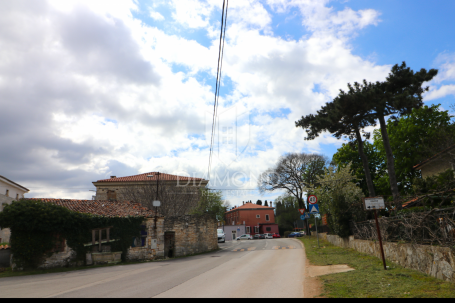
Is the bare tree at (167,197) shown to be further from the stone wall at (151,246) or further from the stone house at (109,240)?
the stone wall at (151,246)

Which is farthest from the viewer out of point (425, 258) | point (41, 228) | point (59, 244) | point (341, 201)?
point (341, 201)

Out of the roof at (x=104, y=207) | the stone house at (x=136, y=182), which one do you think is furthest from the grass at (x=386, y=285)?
the stone house at (x=136, y=182)

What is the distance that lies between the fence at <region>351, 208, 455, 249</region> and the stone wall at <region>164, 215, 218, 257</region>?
15.5m

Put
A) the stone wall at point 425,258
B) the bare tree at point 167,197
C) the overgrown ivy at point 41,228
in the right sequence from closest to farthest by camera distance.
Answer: the stone wall at point 425,258 → the overgrown ivy at point 41,228 → the bare tree at point 167,197

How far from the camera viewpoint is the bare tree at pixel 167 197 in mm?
37656

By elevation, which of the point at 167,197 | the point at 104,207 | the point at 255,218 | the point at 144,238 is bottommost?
the point at 144,238

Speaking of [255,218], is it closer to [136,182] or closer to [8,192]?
[136,182]

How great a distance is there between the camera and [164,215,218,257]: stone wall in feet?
73.5

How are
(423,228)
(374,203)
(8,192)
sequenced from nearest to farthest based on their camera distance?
(423,228) < (374,203) < (8,192)

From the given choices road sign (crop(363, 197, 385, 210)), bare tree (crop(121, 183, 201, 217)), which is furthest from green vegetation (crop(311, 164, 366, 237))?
bare tree (crop(121, 183, 201, 217))

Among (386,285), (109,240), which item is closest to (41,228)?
(109,240)

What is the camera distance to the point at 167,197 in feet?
126

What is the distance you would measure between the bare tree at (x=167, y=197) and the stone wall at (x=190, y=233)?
40.6 feet

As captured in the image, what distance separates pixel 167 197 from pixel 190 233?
52.0 ft
